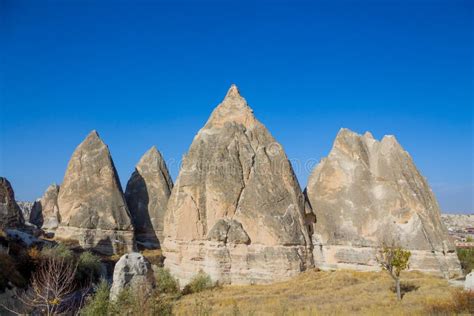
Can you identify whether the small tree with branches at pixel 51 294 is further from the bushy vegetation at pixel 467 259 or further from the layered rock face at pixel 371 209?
the bushy vegetation at pixel 467 259

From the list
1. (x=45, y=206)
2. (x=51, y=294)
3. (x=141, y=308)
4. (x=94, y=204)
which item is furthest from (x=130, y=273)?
(x=45, y=206)

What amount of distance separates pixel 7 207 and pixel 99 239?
6086mm

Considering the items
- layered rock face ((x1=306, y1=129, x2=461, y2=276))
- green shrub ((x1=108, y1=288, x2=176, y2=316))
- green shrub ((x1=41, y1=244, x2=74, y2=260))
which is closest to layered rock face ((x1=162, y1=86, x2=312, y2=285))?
layered rock face ((x1=306, y1=129, x2=461, y2=276))

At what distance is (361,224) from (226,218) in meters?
6.24

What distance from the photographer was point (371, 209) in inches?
798

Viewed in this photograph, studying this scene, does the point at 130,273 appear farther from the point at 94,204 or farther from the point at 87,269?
the point at 94,204

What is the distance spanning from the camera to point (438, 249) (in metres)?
18.6

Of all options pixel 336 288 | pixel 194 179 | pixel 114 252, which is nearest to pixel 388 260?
pixel 336 288

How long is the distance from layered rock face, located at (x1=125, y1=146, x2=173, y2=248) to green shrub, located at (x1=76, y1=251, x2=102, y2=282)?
32.1 ft

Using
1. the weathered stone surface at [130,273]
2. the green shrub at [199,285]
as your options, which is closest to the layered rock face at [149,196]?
the green shrub at [199,285]

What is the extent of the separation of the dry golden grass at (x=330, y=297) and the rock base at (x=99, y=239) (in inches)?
485

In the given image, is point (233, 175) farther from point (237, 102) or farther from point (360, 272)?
point (360, 272)

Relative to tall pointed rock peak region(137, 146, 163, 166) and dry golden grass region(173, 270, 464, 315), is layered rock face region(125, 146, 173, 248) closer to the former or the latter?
tall pointed rock peak region(137, 146, 163, 166)

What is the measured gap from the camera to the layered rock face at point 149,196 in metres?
32.3
